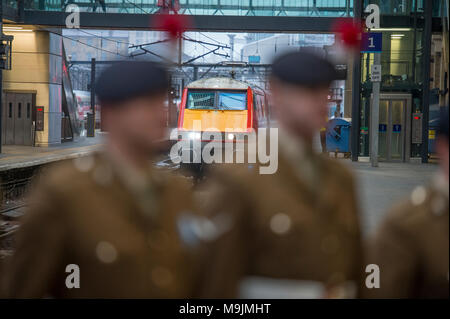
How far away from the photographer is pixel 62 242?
2.21 metres

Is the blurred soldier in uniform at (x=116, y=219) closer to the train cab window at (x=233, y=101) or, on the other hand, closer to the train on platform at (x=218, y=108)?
the train on platform at (x=218, y=108)

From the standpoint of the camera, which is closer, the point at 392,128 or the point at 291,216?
the point at 291,216

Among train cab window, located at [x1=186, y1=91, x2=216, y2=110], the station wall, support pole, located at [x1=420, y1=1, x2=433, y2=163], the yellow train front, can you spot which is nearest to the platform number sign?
the yellow train front

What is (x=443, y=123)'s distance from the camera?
8.38 ft

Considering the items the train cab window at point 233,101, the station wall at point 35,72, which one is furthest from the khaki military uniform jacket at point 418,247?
the station wall at point 35,72

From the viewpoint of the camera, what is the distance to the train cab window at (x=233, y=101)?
2117cm

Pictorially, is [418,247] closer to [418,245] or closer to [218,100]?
[418,245]

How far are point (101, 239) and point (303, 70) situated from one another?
86 centimetres

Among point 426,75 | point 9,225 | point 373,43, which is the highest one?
point 373,43

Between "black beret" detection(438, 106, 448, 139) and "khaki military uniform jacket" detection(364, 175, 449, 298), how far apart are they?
0.19 m

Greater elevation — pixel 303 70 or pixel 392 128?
pixel 392 128

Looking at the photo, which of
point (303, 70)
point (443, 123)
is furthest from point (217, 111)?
point (303, 70)

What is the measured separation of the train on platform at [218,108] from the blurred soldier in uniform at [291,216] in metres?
18.1
